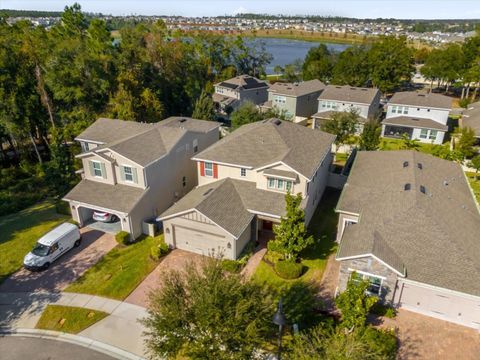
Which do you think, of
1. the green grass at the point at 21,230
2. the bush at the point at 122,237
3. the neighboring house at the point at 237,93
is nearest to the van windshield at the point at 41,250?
the green grass at the point at 21,230

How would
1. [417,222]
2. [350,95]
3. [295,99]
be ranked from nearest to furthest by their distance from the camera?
[417,222], [350,95], [295,99]

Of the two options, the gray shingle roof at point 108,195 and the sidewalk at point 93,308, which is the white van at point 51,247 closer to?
the sidewalk at point 93,308

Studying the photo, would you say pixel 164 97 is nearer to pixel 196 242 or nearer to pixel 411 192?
pixel 196 242

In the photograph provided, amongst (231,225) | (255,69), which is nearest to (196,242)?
(231,225)

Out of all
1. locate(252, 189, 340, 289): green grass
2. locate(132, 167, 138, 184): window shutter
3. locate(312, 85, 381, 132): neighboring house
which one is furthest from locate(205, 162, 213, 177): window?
locate(312, 85, 381, 132): neighboring house

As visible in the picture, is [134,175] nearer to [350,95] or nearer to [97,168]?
[97,168]

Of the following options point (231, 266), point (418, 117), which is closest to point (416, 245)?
point (231, 266)

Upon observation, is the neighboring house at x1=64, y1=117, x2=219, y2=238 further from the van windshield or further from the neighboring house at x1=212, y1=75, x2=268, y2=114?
the neighboring house at x1=212, y1=75, x2=268, y2=114
